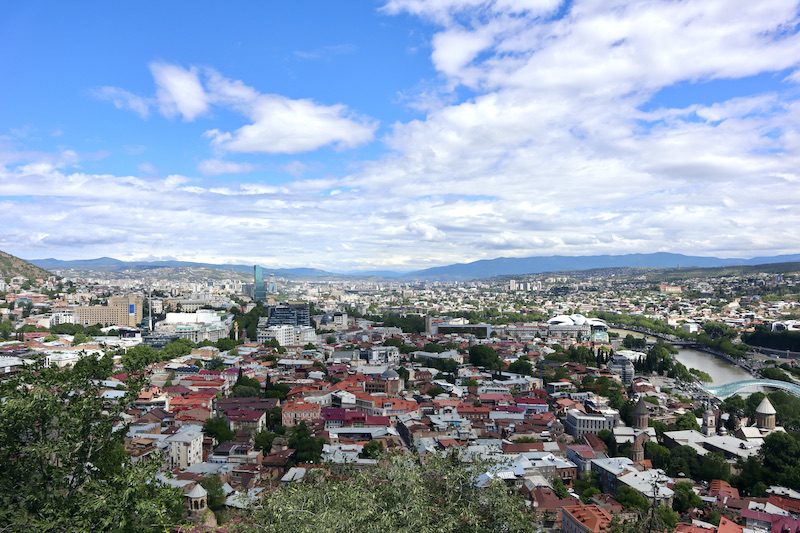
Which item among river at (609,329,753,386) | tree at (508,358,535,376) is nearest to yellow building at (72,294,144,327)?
tree at (508,358,535,376)

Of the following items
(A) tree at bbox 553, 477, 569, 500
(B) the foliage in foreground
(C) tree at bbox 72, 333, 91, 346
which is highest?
(B) the foliage in foreground

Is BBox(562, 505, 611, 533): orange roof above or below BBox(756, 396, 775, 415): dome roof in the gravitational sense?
below

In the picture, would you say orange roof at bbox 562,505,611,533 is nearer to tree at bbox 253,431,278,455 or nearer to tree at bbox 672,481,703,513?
tree at bbox 672,481,703,513

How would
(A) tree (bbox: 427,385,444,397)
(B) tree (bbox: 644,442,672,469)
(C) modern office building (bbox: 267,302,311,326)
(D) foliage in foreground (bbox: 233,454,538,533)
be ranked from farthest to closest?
(C) modern office building (bbox: 267,302,311,326) → (A) tree (bbox: 427,385,444,397) → (B) tree (bbox: 644,442,672,469) → (D) foliage in foreground (bbox: 233,454,538,533)

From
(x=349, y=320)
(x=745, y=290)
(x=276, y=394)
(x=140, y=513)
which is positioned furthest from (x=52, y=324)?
(x=745, y=290)

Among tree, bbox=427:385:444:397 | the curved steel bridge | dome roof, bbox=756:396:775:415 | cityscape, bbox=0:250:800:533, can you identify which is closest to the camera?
cityscape, bbox=0:250:800:533

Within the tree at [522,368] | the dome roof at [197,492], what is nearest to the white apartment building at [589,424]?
the tree at [522,368]

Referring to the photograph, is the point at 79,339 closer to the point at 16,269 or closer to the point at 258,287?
the point at 16,269

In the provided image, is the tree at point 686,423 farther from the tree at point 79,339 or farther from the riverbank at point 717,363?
the tree at point 79,339
